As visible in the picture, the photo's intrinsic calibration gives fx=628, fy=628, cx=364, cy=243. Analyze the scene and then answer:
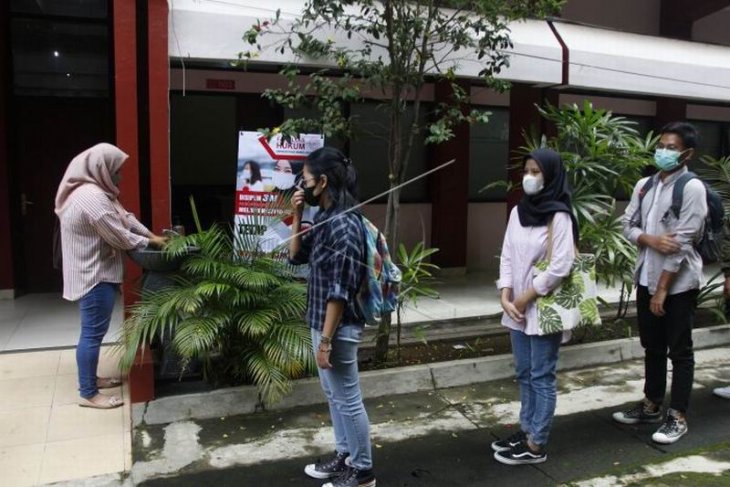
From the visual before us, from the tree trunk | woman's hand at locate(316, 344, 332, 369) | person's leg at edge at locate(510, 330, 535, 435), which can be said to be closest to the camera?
woman's hand at locate(316, 344, 332, 369)

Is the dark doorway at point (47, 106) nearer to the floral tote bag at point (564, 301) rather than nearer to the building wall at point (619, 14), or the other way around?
the floral tote bag at point (564, 301)

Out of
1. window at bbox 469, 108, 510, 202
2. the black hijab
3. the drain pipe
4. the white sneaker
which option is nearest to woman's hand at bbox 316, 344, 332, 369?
the black hijab

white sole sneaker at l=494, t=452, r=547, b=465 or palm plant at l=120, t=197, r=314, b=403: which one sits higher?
palm plant at l=120, t=197, r=314, b=403

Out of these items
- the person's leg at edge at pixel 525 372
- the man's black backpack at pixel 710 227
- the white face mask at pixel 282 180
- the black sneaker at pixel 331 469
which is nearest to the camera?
the black sneaker at pixel 331 469

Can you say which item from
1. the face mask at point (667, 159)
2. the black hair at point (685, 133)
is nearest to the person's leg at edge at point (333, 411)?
the face mask at point (667, 159)

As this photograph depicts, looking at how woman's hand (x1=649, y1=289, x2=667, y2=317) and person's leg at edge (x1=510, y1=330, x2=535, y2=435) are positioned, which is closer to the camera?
person's leg at edge (x1=510, y1=330, x2=535, y2=435)

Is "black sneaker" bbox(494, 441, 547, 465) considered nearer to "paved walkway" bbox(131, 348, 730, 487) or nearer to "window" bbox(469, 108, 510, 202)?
"paved walkway" bbox(131, 348, 730, 487)

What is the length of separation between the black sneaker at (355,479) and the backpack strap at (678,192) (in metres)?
2.44

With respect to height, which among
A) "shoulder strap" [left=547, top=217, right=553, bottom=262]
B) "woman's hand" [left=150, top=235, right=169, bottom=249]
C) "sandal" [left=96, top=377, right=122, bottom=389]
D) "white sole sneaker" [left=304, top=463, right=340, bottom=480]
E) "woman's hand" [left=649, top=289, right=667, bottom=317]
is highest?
"shoulder strap" [left=547, top=217, right=553, bottom=262]

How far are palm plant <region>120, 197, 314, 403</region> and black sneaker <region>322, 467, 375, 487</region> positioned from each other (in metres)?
1.02

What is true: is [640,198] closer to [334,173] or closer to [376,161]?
[334,173]

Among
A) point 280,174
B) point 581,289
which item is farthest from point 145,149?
point 581,289

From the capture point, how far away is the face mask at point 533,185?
3.46 metres

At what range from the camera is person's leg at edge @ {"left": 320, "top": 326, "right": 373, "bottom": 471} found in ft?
10.4
